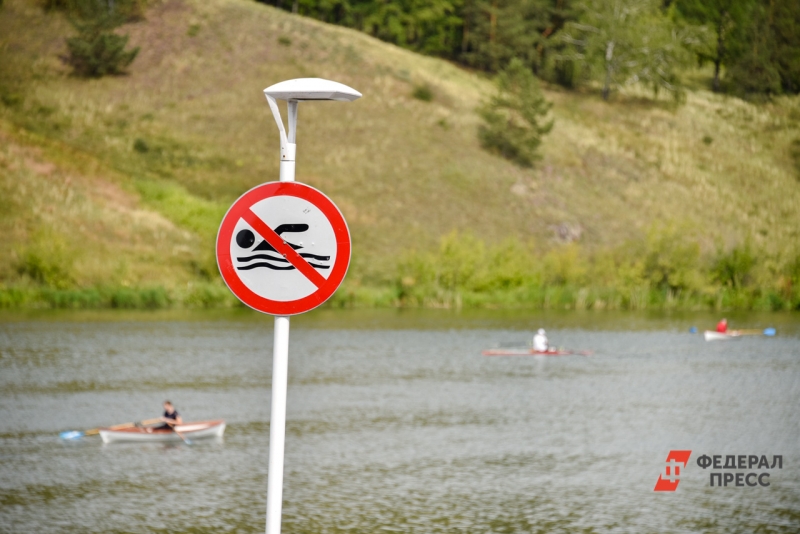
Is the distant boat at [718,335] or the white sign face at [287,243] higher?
the white sign face at [287,243]

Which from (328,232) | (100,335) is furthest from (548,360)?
(328,232)

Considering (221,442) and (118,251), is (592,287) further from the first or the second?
(221,442)

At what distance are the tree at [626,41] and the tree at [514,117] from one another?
54.6 ft

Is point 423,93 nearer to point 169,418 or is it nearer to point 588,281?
point 588,281

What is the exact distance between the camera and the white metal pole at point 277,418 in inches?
286

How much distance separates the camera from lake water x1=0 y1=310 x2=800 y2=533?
2131 centimetres

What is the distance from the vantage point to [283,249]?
7309 mm

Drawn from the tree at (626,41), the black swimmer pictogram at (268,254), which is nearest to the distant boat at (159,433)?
the black swimmer pictogram at (268,254)

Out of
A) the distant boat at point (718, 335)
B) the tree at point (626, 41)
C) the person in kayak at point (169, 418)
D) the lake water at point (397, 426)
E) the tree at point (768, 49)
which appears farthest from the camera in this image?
the tree at point (768, 49)

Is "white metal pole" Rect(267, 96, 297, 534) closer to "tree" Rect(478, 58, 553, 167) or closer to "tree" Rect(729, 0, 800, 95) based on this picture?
"tree" Rect(478, 58, 553, 167)

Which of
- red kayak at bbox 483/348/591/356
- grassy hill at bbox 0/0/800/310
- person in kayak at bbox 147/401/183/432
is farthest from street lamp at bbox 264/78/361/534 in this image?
grassy hill at bbox 0/0/800/310

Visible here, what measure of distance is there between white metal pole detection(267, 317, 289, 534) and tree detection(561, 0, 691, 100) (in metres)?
115

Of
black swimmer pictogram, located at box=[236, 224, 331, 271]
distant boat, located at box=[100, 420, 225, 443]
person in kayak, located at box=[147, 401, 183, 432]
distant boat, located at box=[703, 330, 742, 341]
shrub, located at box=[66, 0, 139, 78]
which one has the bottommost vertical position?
distant boat, located at box=[100, 420, 225, 443]

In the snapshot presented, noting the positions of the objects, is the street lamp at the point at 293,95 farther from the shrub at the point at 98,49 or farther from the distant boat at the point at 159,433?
the shrub at the point at 98,49
